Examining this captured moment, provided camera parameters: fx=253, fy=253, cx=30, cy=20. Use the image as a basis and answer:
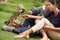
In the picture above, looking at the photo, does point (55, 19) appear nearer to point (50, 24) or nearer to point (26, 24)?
point (50, 24)

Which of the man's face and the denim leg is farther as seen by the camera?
the denim leg

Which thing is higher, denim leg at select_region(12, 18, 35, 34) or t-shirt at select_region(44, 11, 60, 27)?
t-shirt at select_region(44, 11, 60, 27)

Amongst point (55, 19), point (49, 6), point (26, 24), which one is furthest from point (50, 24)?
point (26, 24)

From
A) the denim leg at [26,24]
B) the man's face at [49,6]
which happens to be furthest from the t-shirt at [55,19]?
the denim leg at [26,24]

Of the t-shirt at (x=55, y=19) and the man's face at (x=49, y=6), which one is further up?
the man's face at (x=49, y=6)

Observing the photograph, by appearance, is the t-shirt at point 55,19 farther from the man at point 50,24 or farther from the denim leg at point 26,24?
the denim leg at point 26,24

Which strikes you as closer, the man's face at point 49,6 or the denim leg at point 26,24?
the man's face at point 49,6

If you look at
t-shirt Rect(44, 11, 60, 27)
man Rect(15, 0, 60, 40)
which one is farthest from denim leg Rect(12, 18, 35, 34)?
t-shirt Rect(44, 11, 60, 27)

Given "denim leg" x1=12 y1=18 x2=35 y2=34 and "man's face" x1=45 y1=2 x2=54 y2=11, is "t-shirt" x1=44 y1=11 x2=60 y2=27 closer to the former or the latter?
"man's face" x1=45 y1=2 x2=54 y2=11

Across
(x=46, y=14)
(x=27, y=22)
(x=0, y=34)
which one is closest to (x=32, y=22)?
(x=27, y=22)

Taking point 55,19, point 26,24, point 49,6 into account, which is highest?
point 49,6

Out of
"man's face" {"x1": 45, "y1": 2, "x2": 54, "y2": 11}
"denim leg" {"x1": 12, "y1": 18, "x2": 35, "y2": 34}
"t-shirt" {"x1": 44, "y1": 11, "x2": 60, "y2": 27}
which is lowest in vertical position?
"denim leg" {"x1": 12, "y1": 18, "x2": 35, "y2": 34}

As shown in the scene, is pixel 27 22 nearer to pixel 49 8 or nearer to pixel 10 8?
pixel 49 8

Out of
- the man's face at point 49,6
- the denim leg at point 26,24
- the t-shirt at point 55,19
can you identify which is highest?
the man's face at point 49,6
